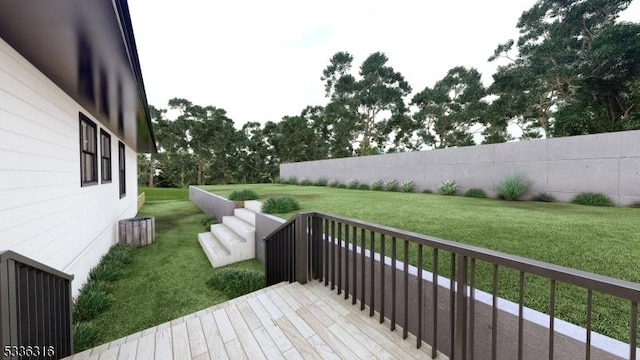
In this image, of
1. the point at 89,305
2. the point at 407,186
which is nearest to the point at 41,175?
the point at 89,305

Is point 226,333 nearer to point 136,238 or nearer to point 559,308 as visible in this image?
point 559,308

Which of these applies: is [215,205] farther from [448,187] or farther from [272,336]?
[448,187]

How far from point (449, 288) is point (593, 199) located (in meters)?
6.98

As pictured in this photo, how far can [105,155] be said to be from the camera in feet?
18.5

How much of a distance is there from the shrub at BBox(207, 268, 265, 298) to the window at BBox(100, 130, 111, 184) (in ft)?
11.9

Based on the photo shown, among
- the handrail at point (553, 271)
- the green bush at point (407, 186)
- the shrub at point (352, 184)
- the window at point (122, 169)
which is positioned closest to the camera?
the handrail at point (553, 271)

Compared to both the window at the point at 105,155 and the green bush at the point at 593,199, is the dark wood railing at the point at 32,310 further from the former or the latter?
the green bush at the point at 593,199

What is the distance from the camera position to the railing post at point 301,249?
9.96 ft

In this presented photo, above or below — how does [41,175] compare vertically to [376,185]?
above

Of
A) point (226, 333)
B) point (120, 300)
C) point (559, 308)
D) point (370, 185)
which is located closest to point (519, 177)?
point (370, 185)

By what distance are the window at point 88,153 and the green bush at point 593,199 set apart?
10567 mm

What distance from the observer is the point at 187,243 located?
6004 mm

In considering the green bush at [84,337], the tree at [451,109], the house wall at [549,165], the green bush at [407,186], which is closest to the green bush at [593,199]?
the house wall at [549,165]

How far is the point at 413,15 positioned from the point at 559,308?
9741 millimetres
